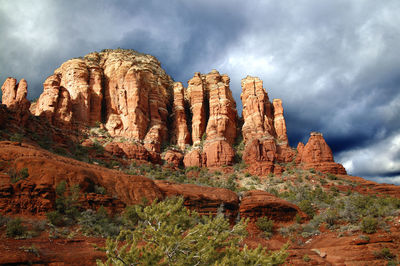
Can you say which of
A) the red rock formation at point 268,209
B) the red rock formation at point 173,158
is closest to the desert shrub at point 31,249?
the red rock formation at point 268,209

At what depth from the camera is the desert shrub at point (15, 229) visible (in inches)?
400

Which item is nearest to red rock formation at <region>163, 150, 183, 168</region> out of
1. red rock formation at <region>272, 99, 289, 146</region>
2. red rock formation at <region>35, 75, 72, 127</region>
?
red rock formation at <region>35, 75, 72, 127</region>

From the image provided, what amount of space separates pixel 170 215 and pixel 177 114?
49.5 meters

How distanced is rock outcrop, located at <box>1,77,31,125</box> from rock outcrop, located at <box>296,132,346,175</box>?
1715 inches

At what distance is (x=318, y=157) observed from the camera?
44406mm

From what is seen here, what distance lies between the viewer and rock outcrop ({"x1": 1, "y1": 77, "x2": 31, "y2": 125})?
32406 mm

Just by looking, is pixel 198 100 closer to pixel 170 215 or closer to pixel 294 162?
pixel 294 162

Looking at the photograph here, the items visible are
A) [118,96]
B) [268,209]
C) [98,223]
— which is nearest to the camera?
[98,223]

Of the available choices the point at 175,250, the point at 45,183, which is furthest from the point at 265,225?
the point at 175,250

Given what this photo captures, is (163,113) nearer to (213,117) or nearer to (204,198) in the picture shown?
(213,117)

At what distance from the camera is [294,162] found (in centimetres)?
4678

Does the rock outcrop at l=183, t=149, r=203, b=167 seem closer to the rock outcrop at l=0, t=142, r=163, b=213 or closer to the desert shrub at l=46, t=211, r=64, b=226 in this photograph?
the rock outcrop at l=0, t=142, r=163, b=213

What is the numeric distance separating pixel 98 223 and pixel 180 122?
1682 inches

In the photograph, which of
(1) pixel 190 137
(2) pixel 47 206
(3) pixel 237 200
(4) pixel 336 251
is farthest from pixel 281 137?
(2) pixel 47 206
